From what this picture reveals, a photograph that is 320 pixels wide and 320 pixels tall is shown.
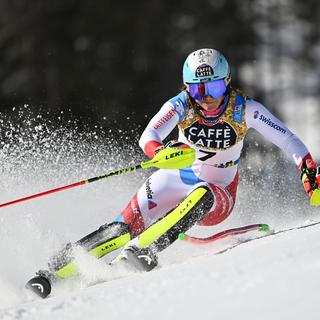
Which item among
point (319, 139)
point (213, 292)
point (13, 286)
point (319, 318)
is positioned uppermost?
point (319, 139)

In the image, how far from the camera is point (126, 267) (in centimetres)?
561

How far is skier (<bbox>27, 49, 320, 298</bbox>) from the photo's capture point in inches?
232

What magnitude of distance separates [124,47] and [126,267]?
662 inches

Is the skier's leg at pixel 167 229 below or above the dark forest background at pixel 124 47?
below

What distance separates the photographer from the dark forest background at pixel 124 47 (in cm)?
1998

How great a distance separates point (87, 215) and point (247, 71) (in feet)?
46.7

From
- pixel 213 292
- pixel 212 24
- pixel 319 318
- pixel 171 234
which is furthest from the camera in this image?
pixel 212 24

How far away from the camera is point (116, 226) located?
6.06m

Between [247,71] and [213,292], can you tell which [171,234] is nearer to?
[213,292]

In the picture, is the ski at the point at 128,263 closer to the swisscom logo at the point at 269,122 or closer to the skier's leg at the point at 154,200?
the skier's leg at the point at 154,200

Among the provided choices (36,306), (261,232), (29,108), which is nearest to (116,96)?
(29,108)

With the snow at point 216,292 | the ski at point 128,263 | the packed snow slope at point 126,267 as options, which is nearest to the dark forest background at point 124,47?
the packed snow slope at point 126,267

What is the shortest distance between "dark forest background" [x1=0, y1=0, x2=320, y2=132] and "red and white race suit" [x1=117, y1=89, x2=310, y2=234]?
12.4 meters

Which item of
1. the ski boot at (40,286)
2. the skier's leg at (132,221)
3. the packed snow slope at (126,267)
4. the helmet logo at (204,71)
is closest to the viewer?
the packed snow slope at (126,267)
